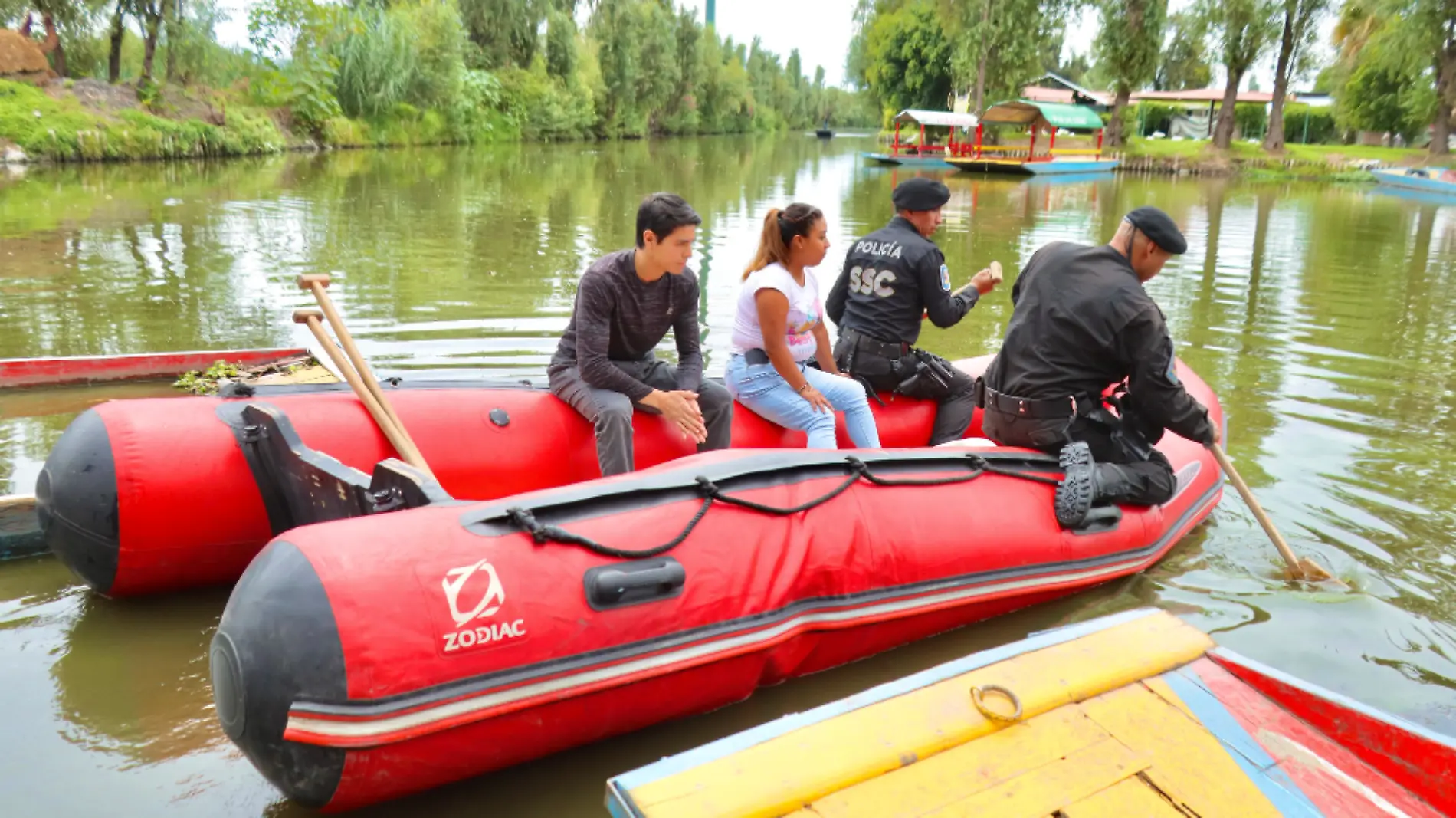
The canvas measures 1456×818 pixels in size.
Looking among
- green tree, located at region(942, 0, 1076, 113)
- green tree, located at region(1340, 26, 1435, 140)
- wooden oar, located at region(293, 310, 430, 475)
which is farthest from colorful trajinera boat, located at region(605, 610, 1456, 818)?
green tree, located at region(942, 0, 1076, 113)

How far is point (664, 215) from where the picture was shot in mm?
3957

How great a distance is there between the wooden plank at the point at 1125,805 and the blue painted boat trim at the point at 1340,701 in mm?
742

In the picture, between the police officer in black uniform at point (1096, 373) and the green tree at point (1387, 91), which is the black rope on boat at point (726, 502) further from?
the green tree at point (1387, 91)

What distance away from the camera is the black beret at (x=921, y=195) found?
4.98 metres

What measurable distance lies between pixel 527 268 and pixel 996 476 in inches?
302

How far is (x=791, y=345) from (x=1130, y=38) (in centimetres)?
3639

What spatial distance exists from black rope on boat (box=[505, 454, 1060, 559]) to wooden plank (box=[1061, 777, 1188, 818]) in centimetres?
136

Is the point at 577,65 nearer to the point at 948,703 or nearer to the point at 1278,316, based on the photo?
the point at 1278,316

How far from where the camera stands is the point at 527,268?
10.9 m

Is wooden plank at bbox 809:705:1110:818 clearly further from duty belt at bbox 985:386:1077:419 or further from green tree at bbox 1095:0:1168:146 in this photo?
green tree at bbox 1095:0:1168:146

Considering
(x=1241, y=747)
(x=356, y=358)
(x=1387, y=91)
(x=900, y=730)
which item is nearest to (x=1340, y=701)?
(x=1241, y=747)

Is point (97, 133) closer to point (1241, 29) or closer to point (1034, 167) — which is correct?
point (1034, 167)

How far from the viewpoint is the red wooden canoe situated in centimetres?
608

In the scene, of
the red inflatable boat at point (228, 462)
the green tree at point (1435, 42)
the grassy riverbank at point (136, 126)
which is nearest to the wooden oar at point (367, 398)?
the red inflatable boat at point (228, 462)
